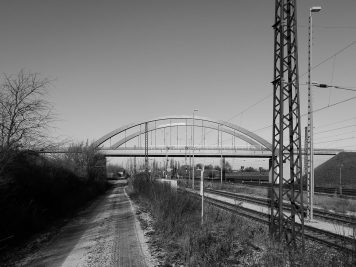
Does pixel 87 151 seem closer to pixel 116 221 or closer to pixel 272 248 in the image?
pixel 116 221

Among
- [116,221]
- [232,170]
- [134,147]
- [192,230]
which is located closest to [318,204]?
[116,221]

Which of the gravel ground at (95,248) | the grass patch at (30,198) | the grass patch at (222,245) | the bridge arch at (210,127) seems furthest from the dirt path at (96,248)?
the bridge arch at (210,127)

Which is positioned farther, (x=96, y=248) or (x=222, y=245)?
(x=96, y=248)

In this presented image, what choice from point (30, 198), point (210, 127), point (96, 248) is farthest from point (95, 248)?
point (210, 127)

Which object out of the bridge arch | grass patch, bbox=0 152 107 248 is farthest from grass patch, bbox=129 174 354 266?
the bridge arch

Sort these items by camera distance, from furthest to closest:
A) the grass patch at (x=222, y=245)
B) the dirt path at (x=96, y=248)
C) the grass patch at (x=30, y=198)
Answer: the grass patch at (x=30, y=198)
the dirt path at (x=96, y=248)
the grass patch at (x=222, y=245)

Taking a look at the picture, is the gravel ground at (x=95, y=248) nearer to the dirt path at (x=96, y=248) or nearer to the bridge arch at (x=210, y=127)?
the dirt path at (x=96, y=248)

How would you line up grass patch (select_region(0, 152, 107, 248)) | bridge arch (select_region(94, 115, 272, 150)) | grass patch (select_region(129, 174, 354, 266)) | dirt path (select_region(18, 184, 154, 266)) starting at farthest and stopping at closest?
1. bridge arch (select_region(94, 115, 272, 150))
2. grass patch (select_region(0, 152, 107, 248))
3. dirt path (select_region(18, 184, 154, 266))
4. grass patch (select_region(129, 174, 354, 266))

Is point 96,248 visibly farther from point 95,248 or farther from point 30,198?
A: point 30,198

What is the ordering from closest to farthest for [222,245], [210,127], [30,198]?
1. [222,245]
2. [30,198]
3. [210,127]

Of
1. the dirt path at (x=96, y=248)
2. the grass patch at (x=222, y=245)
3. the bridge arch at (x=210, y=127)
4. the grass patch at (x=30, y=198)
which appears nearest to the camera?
the grass patch at (x=222, y=245)

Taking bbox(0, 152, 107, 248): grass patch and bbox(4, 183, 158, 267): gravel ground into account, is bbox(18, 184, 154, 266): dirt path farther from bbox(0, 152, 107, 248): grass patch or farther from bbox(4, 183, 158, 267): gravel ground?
bbox(0, 152, 107, 248): grass patch

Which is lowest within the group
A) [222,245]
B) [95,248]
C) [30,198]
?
[95,248]

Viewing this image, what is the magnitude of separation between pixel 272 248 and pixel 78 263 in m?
5.97
